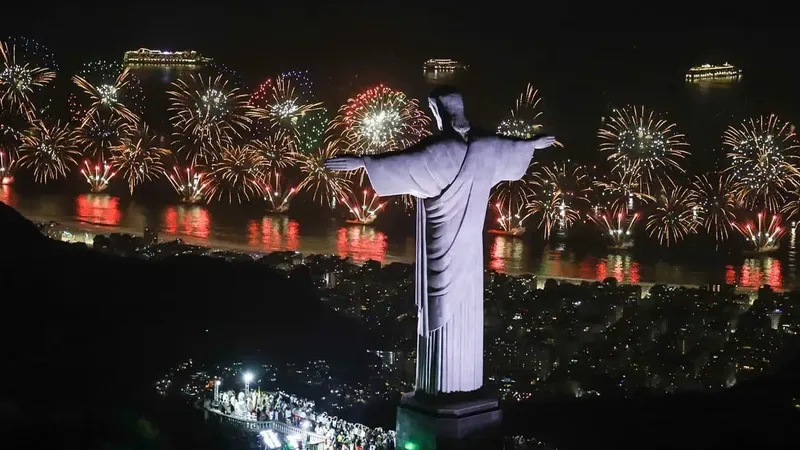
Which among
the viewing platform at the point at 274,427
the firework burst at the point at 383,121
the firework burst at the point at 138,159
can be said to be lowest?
the viewing platform at the point at 274,427

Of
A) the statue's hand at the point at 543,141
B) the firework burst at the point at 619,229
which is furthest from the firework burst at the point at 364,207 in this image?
the statue's hand at the point at 543,141

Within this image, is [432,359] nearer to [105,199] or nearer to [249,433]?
[249,433]

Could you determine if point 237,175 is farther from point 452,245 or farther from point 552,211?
point 452,245

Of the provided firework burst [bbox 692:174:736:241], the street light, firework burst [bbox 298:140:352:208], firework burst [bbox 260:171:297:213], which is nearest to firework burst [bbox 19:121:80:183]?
firework burst [bbox 260:171:297:213]

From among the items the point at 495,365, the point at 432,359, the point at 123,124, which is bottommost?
the point at 495,365

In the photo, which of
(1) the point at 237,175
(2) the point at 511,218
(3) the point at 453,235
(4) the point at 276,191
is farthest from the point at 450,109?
(1) the point at 237,175

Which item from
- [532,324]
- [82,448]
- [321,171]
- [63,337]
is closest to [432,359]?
[82,448]

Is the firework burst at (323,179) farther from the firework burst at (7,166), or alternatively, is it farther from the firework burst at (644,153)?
the firework burst at (7,166)

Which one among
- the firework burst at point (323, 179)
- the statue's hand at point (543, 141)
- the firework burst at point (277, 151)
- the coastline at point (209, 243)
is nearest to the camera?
the statue's hand at point (543, 141)
